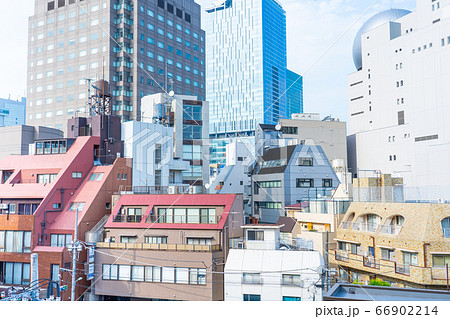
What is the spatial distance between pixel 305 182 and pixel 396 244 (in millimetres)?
7522

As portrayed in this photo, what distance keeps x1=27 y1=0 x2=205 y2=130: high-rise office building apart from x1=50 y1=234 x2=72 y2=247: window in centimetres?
1571

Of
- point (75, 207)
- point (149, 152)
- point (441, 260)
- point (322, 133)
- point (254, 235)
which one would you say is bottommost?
point (441, 260)

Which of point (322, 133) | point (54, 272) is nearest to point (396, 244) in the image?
point (54, 272)

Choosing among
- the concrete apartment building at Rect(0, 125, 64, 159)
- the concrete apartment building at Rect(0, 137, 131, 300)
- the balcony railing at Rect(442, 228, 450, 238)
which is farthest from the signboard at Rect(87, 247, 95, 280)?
the concrete apartment building at Rect(0, 125, 64, 159)

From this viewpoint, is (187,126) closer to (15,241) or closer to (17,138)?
(17,138)

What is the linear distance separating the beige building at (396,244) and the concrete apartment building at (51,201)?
22.3 feet

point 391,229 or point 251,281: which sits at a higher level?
point 391,229

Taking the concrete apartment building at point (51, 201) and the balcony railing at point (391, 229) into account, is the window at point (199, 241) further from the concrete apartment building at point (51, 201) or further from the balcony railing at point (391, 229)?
the balcony railing at point (391, 229)

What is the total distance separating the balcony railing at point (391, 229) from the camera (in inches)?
322

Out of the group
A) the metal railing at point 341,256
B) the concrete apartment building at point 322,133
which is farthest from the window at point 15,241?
the concrete apartment building at point 322,133

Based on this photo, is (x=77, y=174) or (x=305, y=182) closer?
(x=77, y=174)

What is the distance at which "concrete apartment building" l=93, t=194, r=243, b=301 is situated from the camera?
8586 millimetres

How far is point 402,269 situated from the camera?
766 centimetres
